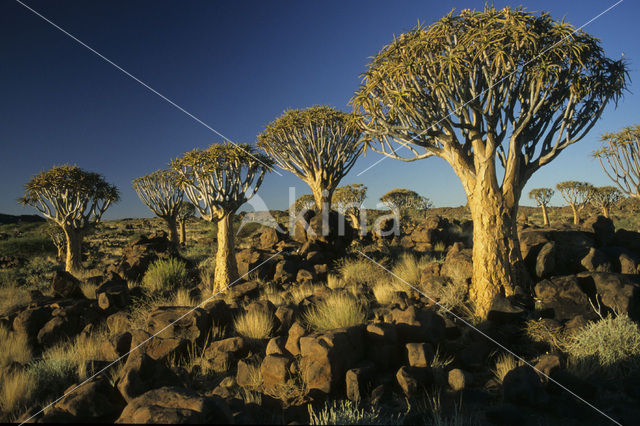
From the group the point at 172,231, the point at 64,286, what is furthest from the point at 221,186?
the point at 172,231

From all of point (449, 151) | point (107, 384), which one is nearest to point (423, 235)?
point (449, 151)

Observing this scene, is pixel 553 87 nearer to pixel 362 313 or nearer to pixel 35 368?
pixel 362 313

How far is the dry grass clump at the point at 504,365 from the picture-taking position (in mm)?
3635

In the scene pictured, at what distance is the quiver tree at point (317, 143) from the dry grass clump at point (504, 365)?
1083 centimetres

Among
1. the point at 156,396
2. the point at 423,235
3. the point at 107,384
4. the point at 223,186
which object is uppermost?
the point at 223,186

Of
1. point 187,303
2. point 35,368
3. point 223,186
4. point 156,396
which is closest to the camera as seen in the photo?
point 156,396

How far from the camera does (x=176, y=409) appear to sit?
7.26ft

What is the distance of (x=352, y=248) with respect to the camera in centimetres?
1135

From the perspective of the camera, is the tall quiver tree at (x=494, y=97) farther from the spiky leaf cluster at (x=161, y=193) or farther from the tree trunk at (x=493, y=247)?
the spiky leaf cluster at (x=161, y=193)

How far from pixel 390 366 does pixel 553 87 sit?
5.13 meters

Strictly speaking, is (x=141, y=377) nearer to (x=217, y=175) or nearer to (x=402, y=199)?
(x=217, y=175)

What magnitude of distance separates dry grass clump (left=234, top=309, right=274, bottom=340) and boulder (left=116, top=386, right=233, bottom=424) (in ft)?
9.05

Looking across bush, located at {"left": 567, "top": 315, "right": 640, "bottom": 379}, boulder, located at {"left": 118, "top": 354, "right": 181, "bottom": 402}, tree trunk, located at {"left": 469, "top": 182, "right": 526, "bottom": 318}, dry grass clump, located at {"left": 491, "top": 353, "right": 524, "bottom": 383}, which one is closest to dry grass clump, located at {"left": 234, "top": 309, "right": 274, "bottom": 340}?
boulder, located at {"left": 118, "top": 354, "right": 181, "bottom": 402}

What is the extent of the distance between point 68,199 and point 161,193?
6264mm
